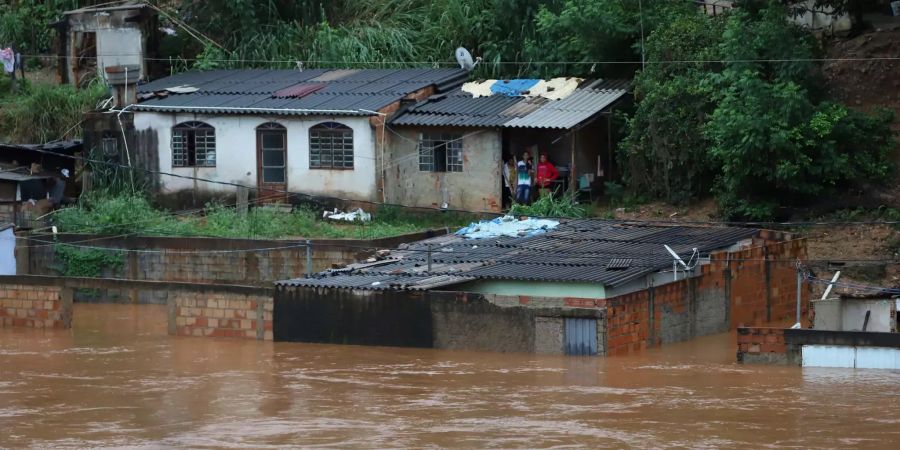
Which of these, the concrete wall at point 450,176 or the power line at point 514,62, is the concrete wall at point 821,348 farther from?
the concrete wall at point 450,176

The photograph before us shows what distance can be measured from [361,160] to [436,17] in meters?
6.22

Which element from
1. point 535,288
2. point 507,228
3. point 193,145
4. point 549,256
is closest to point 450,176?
point 507,228

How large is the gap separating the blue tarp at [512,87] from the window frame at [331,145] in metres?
3.19

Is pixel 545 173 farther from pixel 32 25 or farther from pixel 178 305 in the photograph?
pixel 32 25

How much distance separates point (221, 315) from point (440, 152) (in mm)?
8907

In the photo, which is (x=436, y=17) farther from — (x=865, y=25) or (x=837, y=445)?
(x=837, y=445)

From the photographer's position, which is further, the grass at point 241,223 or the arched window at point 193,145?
the arched window at point 193,145

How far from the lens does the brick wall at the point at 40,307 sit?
25.8 meters

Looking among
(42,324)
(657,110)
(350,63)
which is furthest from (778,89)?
(42,324)

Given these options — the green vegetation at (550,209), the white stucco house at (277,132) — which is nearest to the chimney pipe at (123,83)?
the white stucco house at (277,132)

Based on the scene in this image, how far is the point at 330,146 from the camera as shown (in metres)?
32.0

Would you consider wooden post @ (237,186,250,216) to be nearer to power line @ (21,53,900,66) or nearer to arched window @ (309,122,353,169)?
arched window @ (309,122,353,169)

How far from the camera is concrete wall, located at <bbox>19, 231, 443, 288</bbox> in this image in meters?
28.2

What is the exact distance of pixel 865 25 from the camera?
103 ft
